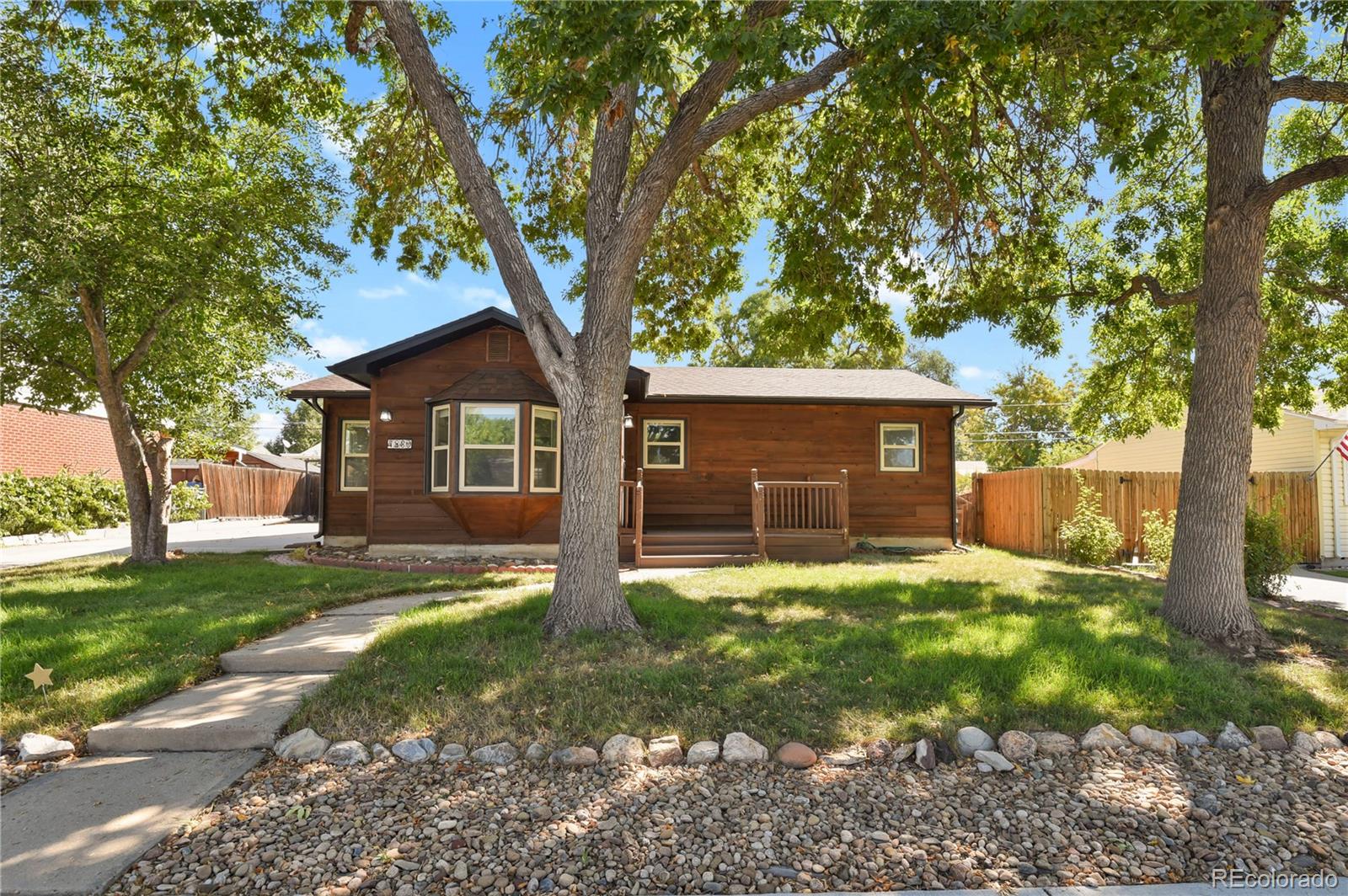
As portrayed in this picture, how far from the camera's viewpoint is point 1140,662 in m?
4.41

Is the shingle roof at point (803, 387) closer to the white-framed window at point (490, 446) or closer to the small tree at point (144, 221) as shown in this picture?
the white-framed window at point (490, 446)

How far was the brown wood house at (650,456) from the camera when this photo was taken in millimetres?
10039

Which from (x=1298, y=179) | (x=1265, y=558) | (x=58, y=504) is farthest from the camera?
(x=58, y=504)

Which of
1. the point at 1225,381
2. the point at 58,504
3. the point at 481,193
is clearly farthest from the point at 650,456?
the point at 58,504

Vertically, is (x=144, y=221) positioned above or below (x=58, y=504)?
above

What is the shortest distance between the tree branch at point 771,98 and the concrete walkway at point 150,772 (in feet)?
16.0

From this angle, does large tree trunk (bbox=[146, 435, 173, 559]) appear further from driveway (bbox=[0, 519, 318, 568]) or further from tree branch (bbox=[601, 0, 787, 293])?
tree branch (bbox=[601, 0, 787, 293])

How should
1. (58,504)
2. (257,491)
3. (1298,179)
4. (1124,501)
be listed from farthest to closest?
(257,491)
(58,504)
(1124,501)
(1298,179)

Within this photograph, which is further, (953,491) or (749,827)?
(953,491)

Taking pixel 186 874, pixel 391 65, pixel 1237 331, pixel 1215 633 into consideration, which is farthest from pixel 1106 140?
pixel 186 874

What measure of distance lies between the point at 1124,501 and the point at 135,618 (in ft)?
47.3

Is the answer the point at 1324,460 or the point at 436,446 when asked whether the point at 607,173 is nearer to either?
the point at 436,446

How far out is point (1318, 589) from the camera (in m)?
8.80

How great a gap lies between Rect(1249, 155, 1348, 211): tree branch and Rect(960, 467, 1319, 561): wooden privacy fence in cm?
707
